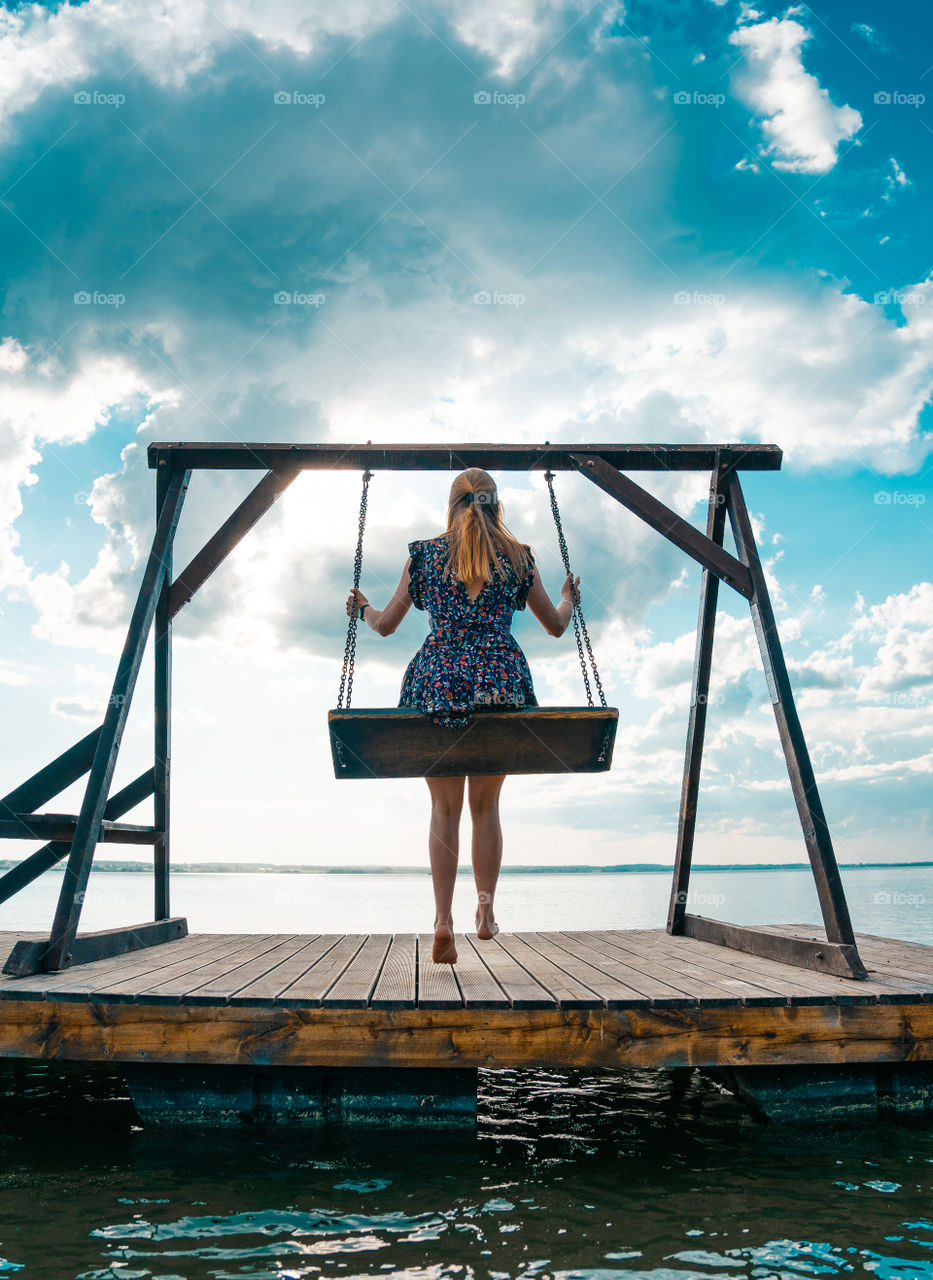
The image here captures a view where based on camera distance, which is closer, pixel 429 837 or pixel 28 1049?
A: pixel 28 1049

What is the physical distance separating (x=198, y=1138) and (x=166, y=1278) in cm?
112

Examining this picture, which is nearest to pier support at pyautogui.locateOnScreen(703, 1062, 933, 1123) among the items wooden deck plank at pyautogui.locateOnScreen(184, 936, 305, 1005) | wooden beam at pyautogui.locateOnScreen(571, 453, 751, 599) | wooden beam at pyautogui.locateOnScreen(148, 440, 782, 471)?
wooden deck plank at pyautogui.locateOnScreen(184, 936, 305, 1005)

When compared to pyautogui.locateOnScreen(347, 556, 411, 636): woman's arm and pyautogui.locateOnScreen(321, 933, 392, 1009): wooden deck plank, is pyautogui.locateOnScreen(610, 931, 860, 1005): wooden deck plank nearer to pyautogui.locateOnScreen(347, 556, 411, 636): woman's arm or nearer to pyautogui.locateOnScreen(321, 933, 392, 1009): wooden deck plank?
pyautogui.locateOnScreen(321, 933, 392, 1009): wooden deck plank

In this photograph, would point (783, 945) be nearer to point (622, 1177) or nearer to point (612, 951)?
point (612, 951)

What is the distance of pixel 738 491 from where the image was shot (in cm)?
519

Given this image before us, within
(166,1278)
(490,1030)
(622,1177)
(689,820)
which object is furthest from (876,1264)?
(689,820)

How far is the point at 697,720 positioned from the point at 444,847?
2.28 metres

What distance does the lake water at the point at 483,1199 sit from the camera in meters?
2.41

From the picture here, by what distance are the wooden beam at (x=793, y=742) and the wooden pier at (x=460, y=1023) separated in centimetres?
44

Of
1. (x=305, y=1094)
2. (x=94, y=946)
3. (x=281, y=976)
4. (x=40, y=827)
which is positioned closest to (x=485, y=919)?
(x=281, y=976)

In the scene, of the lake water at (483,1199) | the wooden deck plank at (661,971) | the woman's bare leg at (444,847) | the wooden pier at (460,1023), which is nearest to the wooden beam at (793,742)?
the wooden pier at (460,1023)

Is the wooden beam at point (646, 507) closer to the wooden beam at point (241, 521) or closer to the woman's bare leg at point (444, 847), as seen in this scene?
the wooden beam at point (241, 521)

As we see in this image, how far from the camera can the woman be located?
13.1 feet

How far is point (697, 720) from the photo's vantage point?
557 cm
